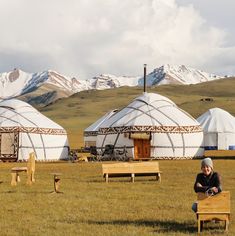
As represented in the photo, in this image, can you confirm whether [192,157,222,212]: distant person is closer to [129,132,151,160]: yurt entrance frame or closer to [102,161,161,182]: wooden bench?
[102,161,161,182]: wooden bench

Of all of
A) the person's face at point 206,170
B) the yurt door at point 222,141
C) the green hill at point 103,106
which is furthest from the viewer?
the green hill at point 103,106

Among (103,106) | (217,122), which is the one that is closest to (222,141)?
(217,122)

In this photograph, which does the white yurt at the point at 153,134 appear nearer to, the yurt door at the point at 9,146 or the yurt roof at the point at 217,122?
the yurt door at the point at 9,146

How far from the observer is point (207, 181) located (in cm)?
1129

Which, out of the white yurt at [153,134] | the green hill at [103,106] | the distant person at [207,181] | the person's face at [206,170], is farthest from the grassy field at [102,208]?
the green hill at [103,106]

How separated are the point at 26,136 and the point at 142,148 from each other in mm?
7235

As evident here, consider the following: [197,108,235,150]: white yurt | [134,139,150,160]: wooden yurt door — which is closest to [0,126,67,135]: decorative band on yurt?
[134,139,150,160]: wooden yurt door

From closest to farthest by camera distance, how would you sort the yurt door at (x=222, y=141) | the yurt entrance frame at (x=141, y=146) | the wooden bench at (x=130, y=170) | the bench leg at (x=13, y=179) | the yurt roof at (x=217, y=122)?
the bench leg at (x=13, y=179) < the wooden bench at (x=130, y=170) < the yurt entrance frame at (x=141, y=146) < the yurt roof at (x=217, y=122) < the yurt door at (x=222, y=141)

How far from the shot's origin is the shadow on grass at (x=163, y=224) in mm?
11141

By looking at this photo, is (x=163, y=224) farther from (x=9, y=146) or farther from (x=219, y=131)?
(x=219, y=131)

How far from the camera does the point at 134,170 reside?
21.4m

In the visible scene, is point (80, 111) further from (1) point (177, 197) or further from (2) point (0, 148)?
(1) point (177, 197)

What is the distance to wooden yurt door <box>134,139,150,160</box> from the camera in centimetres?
3741

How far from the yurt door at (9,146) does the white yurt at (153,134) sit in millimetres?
5615
